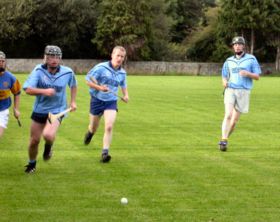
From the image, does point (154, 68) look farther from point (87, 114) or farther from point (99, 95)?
point (99, 95)

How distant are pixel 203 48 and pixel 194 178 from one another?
82.3m

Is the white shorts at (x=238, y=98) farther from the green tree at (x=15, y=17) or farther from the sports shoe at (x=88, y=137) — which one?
the green tree at (x=15, y=17)

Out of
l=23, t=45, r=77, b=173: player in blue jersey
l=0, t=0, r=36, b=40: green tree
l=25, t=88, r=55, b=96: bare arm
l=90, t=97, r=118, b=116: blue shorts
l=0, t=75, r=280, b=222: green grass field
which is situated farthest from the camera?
l=0, t=0, r=36, b=40: green tree

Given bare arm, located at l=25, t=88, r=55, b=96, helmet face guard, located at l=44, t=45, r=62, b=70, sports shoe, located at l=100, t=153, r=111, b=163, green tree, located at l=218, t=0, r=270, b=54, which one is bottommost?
sports shoe, located at l=100, t=153, r=111, b=163

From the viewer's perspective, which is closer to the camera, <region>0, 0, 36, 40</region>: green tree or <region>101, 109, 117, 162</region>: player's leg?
<region>101, 109, 117, 162</region>: player's leg

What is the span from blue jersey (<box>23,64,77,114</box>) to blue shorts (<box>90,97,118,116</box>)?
1.92 metres

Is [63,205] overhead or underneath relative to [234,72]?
underneath

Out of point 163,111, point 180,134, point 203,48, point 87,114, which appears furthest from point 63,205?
point 203,48

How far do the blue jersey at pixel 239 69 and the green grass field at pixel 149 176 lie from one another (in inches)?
51.8

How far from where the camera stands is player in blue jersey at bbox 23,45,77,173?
34.0 feet

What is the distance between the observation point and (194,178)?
10602 mm

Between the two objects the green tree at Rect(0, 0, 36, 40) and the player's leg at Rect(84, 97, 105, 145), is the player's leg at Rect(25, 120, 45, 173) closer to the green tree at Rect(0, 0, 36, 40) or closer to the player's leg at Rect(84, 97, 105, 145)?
the player's leg at Rect(84, 97, 105, 145)

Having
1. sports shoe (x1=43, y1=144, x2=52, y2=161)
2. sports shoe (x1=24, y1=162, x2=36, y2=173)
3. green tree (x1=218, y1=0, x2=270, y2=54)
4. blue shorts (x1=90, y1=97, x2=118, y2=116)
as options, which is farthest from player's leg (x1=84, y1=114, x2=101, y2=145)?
green tree (x1=218, y1=0, x2=270, y2=54)

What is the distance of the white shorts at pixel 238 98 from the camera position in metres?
14.7
